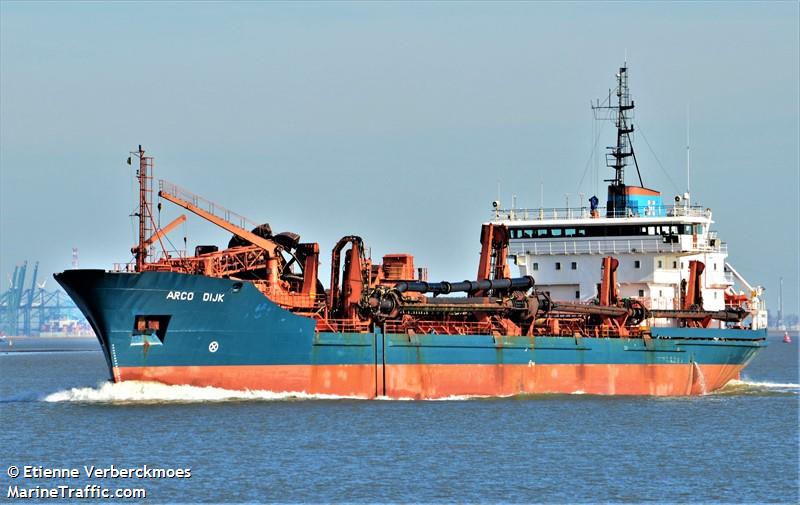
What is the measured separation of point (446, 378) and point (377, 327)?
2711 millimetres

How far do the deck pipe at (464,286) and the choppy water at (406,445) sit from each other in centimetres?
350

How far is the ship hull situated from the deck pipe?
5.44 ft

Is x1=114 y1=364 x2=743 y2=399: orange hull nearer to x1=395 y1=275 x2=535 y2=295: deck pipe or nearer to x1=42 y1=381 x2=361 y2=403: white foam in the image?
x1=42 y1=381 x2=361 y2=403: white foam

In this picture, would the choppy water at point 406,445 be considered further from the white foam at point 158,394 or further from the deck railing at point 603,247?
the deck railing at point 603,247

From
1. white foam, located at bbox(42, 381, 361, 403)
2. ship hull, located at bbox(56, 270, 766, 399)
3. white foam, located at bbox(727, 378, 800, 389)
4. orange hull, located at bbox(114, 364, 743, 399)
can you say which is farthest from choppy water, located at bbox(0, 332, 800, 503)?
white foam, located at bbox(727, 378, 800, 389)

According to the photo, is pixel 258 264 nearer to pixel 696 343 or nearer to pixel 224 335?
pixel 224 335

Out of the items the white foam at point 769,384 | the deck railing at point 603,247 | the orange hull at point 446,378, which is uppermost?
the deck railing at point 603,247

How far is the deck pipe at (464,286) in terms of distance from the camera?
41.2m

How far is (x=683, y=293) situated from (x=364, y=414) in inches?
701

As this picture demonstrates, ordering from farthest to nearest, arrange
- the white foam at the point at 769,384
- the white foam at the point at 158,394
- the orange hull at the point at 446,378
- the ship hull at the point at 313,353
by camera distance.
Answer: the white foam at the point at 769,384
the orange hull at the point at 446,378
the white foam at the point at 158,394
the ship hull at the point at 313,353

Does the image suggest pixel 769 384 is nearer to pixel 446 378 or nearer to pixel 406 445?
pixel 446 378

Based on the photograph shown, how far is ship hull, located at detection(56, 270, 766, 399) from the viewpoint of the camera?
118ft

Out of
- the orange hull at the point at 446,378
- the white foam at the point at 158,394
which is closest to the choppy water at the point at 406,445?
the white foam at the point at 158,394

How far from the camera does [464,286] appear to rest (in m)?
43.3
